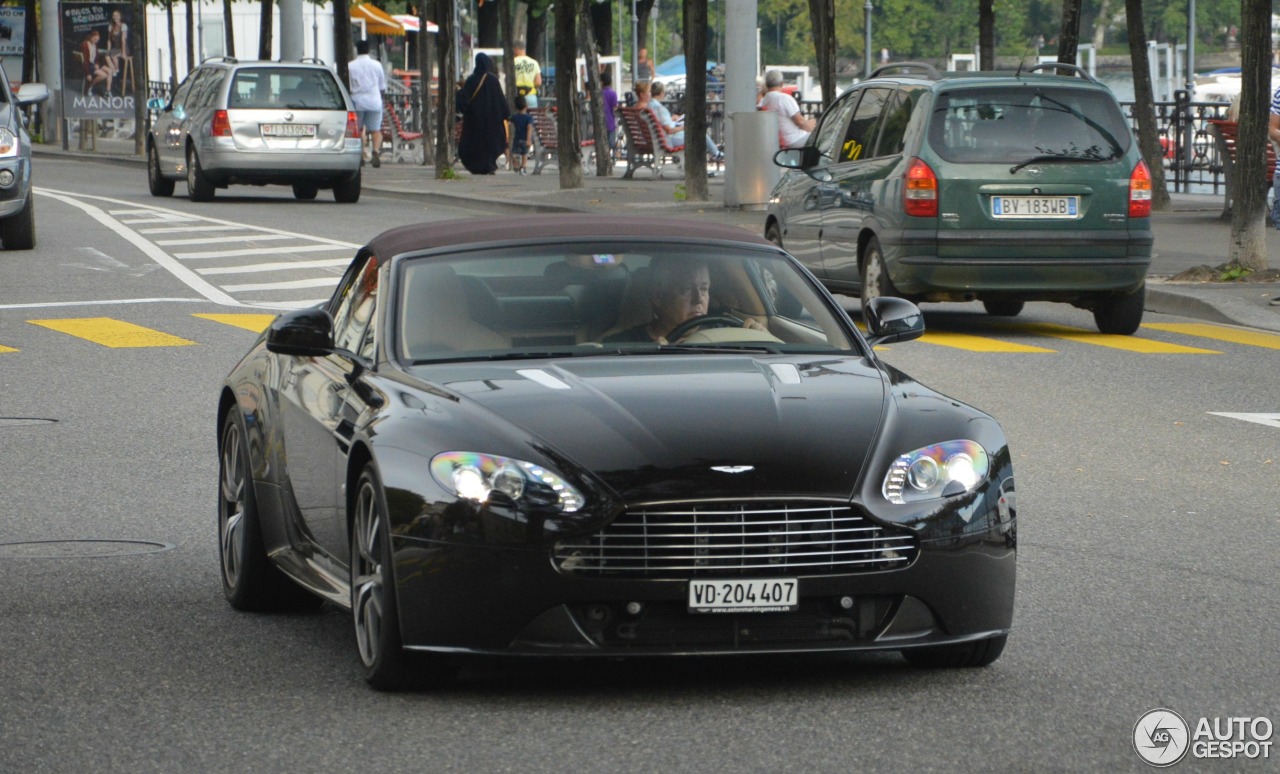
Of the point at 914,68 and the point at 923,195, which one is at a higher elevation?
the point at 914,68

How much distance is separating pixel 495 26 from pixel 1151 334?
5479 cm

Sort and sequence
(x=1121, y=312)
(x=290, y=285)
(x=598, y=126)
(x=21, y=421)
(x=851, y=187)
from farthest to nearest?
(x=598, y=126) → (x=290, y=285) → (x=851, y=187) → (x=1121, y=312) → (x=21, y=421)

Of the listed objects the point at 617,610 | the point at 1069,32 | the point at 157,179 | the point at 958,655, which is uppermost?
the point at 1069,32

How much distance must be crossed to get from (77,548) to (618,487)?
310cm

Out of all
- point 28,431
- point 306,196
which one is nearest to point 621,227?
point 28,431

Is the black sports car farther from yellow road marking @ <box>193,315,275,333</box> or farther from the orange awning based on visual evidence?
the orange awning

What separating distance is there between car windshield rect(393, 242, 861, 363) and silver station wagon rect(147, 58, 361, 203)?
935 inches

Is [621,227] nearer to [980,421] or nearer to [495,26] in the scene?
[980,421]

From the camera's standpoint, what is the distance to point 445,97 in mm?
37406

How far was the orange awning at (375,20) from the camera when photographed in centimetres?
7188

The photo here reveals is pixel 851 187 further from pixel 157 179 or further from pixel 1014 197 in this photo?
pixel 157 179

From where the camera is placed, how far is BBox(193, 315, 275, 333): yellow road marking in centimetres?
1595

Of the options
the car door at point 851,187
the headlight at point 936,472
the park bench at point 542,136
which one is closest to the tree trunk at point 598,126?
the park bench at point 542,136

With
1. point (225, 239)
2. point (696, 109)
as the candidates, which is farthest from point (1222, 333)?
point (696, 109)
